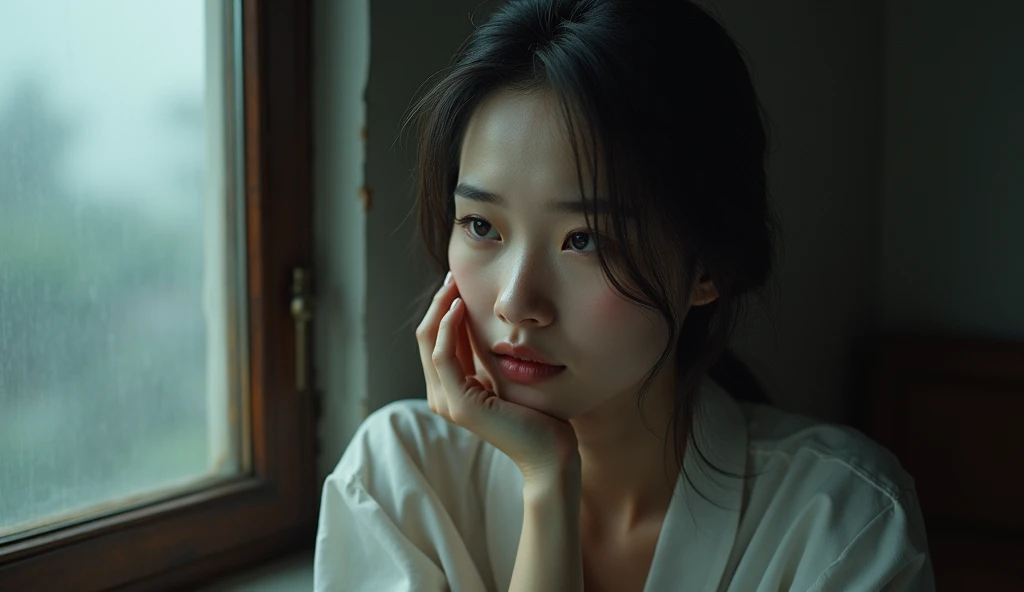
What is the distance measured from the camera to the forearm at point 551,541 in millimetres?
848

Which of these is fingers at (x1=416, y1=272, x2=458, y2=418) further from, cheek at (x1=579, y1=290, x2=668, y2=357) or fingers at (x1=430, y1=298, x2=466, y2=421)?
cheek at (x1=579, y1=290, x2=668, y2=357)

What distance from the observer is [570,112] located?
77 centimetres

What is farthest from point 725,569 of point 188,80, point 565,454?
point 188,80

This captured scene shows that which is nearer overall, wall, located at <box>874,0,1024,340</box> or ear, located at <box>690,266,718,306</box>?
ear, located at <box>690,266,718,306</box>

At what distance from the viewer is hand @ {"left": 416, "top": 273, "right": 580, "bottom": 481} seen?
0.86 metres

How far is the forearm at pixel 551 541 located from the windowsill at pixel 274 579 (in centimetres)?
28

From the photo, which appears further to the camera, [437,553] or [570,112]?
[437,553]

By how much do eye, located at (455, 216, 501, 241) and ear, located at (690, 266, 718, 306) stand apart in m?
0.23

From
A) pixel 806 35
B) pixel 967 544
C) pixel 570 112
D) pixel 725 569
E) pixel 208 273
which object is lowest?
pixel 967 544

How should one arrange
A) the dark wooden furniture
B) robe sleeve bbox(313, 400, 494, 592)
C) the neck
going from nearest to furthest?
robe sleeve bbox(313, 400, 494, 592) → the neck → the dark wooden furniture

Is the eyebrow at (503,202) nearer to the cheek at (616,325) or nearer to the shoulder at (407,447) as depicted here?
the cheek at (616,325)

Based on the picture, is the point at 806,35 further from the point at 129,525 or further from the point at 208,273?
the point at 129,525

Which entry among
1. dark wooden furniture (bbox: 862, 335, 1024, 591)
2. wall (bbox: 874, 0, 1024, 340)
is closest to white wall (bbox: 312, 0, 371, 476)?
dark wooden furniture (bbox: 862, 335, 1024, 591)

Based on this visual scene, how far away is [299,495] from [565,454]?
1.38 ft
